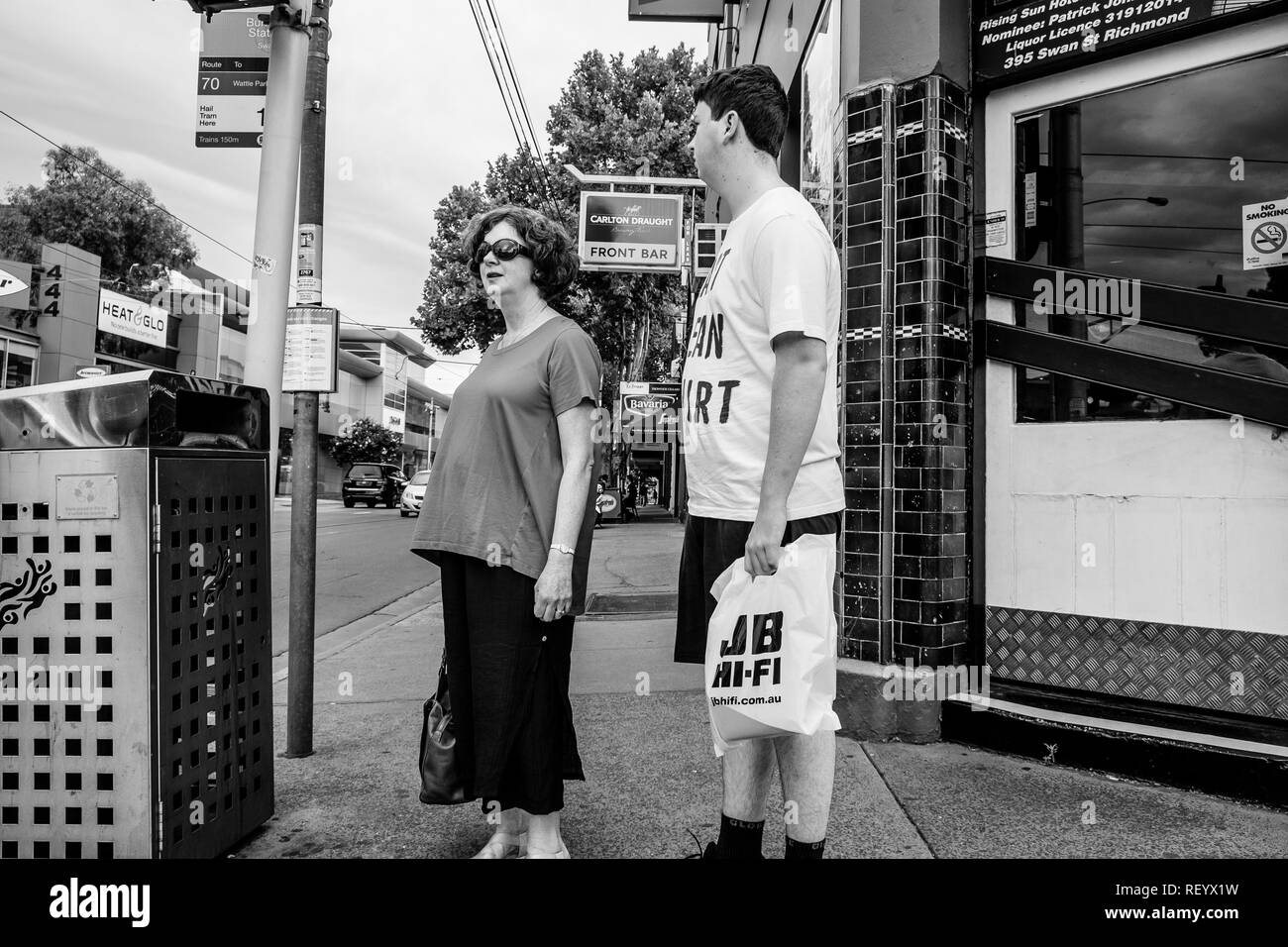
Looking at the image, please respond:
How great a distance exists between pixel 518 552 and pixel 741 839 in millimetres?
951

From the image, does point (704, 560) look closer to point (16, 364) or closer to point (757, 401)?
point (757, 401)

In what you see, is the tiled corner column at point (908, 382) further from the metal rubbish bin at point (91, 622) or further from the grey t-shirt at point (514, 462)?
the metal rubbish bin at point (91, 622)

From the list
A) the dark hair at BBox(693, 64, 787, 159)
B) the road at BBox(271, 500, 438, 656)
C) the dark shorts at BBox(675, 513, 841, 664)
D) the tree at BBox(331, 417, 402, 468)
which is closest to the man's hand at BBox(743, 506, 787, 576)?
the dark shorts at BBox(675, 513, 841, 664)

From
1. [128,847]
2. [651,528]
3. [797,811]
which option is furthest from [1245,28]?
[651,528]

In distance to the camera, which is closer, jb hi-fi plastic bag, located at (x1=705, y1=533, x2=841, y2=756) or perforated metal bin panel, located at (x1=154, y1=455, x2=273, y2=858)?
jb hi-fi plastic bag, located at (x1=705, y1=533, x2=841, y2=756)

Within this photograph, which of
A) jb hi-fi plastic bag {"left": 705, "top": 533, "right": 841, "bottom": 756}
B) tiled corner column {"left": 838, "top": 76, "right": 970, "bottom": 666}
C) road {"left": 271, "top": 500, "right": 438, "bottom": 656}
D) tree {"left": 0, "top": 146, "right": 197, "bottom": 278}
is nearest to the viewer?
jb hi-fi plastic bag {"left": 705, "top": 533, "right": 841, "bottom": 756}

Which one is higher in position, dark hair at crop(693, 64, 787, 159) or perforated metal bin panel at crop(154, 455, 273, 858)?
dark hair at crop(693, 64, 787, 159)

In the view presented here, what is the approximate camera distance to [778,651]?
1.71 m

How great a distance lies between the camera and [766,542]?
1.73 metres

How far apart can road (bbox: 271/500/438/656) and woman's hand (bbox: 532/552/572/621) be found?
120 inches

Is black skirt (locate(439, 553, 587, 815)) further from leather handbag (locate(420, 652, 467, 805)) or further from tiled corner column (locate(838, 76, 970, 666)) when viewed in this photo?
tiled corner column (locate(838, 76, 970, 666))

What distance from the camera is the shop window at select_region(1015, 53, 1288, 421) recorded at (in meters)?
3.23

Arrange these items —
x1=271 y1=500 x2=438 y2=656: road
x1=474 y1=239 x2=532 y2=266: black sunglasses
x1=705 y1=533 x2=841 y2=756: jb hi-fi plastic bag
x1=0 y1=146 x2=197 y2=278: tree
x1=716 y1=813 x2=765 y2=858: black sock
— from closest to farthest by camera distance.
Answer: x1=705 y1=533 x2=841 y2=756: jb hi-fi plastic bag → x1=716 y1=813 x2=765 y2=858: black sock → x1=474 y1=239 x2=532 y2=266: black sunglasses → x1=271 y1=500 x2=438 y2=656: road → x1=0 y1=146 x2=197 y2=278: tree
